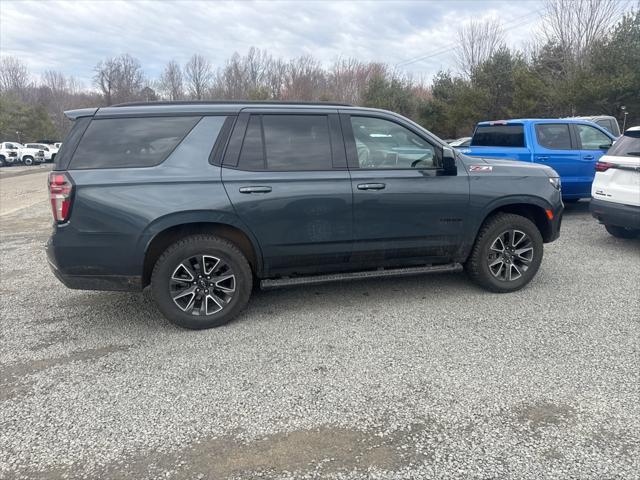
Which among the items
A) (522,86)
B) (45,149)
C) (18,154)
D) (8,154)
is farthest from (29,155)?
(522,86)

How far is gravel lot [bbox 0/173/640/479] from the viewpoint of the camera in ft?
7.75

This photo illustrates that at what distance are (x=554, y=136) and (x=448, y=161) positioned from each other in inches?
209

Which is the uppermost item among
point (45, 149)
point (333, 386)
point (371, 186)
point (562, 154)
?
point (45, 149)

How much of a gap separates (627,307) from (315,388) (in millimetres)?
3257

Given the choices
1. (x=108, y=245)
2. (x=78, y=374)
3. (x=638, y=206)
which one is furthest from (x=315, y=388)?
(x=638, y=206)

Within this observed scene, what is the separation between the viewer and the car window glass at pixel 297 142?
155 inches

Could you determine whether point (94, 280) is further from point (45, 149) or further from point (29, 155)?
point (45, 149)

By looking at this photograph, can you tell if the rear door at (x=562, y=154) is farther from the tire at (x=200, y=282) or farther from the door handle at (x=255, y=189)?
the tire at (x=200, y=282)

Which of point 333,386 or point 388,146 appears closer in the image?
point 333,386

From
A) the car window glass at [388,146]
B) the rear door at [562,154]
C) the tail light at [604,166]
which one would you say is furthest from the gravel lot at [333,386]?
the rear door at [562,154]

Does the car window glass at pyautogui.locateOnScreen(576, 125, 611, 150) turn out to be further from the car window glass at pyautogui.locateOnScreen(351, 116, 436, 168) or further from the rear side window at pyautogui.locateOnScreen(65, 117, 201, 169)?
the rear side window at pyautogui.locateOnScreen(65, 117, 201, 169)

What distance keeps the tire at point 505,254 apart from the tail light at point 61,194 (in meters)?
3.79

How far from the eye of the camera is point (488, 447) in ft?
7.95

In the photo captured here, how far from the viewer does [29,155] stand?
1394 inches
